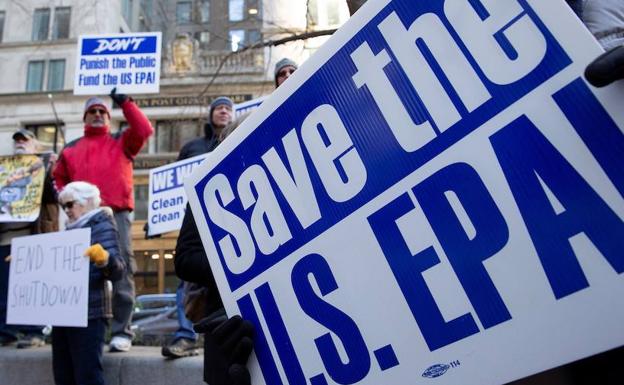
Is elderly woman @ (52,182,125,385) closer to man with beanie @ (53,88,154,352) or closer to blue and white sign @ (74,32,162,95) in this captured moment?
man with beanie @ (53,88,154,352)

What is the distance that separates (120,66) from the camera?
502 cm

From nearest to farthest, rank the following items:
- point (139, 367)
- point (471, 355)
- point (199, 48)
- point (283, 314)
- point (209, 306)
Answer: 1. point (471, 355)
2. point (283, 314)
3. point (209, 306)
4. point (139, 367)
5. point (199, 48)

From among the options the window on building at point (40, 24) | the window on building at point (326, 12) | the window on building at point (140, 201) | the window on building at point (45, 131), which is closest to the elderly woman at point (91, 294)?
the window on building at point (326, 12)

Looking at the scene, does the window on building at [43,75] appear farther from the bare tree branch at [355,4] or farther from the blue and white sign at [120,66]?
the bare tree branch at [355,4]

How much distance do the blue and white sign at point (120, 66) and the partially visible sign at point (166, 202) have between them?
2.69 ft

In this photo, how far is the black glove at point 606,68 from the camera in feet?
2.62

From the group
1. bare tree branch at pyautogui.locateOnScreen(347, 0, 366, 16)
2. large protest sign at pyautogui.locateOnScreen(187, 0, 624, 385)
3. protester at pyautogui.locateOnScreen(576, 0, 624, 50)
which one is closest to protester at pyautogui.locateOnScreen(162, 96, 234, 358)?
bare tree branch at pyautogui.locateOnScreen(347, 0, 366, 16)

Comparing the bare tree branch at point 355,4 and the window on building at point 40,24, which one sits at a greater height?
the window on building at point 40,24

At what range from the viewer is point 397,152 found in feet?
3.48

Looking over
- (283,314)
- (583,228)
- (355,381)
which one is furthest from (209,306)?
(583,228)

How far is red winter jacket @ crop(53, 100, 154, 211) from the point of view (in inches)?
152

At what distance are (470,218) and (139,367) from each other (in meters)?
2.77

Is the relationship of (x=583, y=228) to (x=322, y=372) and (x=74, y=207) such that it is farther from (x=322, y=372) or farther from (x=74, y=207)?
(x=74, y=207)

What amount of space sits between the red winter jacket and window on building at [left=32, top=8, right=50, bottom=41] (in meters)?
20.8
